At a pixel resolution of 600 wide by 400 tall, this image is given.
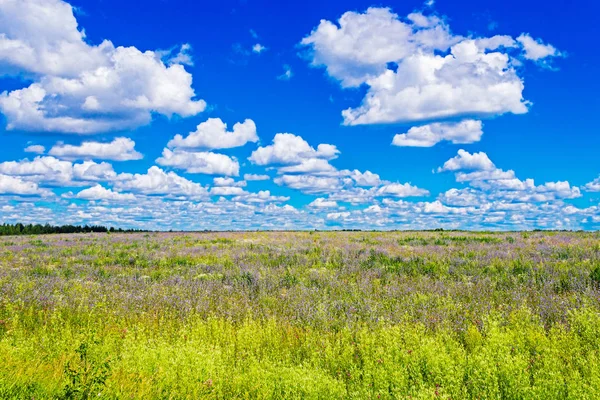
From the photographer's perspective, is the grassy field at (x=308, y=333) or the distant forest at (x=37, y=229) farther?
the distant forest at (x=37, y=229)

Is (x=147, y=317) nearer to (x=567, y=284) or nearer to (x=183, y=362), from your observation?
(x=183, y=362)

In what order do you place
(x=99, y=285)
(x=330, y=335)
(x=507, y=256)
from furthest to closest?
(x=507, y=256), (x=99, y=285), (x=330, y=335)

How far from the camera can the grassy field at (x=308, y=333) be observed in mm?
4760

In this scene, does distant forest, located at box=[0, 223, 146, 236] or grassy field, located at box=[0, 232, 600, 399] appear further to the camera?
distant forest, located at box=[0, 223, 146, 236]

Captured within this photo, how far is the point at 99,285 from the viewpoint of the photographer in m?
10.8

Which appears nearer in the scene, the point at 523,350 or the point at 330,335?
the point at 523,350

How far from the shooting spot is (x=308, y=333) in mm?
6922

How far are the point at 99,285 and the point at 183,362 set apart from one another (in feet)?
22.2

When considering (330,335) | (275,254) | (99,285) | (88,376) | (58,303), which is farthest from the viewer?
(275,254)

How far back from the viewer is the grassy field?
15.6 ft

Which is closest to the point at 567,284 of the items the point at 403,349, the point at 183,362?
the point at 403,349

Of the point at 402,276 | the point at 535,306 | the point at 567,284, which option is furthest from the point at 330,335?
the point at 567,284

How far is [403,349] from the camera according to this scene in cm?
573

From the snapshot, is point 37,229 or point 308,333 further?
point 37,229
